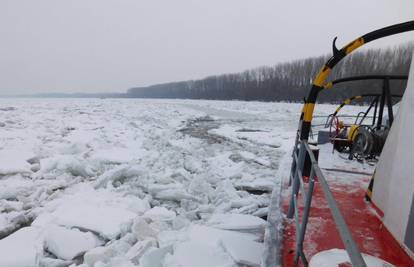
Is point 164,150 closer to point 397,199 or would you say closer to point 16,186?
point 16,186

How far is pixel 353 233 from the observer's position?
2277mm

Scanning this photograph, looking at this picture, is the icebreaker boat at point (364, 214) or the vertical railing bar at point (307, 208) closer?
the vertical railing bar at point (307, 208)

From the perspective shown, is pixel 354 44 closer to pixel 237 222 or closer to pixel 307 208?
pixel 307 208

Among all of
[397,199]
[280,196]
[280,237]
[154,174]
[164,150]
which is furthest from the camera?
[164,150]

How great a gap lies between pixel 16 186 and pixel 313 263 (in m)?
5.04

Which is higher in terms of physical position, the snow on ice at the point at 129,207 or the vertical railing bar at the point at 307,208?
the vertical railing bar at the point at 307,208

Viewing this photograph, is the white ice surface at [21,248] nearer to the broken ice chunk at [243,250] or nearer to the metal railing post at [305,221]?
the broken ice chunk at [243,250]

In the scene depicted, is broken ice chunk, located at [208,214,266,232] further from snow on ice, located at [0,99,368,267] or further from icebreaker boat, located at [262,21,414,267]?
icebreaker boat, located at [262,21,414,267]

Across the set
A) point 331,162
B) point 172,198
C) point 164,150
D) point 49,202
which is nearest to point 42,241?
point 49,202

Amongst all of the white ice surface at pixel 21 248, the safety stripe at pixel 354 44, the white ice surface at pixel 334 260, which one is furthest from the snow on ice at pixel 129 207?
the safety stripe at pixel 354 44

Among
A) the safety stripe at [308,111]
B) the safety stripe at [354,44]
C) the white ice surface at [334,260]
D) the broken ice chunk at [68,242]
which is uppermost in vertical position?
the safety stripe at [354,44]

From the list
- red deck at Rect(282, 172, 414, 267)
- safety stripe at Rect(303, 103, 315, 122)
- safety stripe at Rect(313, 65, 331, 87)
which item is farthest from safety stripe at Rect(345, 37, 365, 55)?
red deck at Rect(282, 172, 414, 267)

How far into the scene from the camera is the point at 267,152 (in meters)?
8.59

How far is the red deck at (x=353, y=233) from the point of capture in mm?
1992
